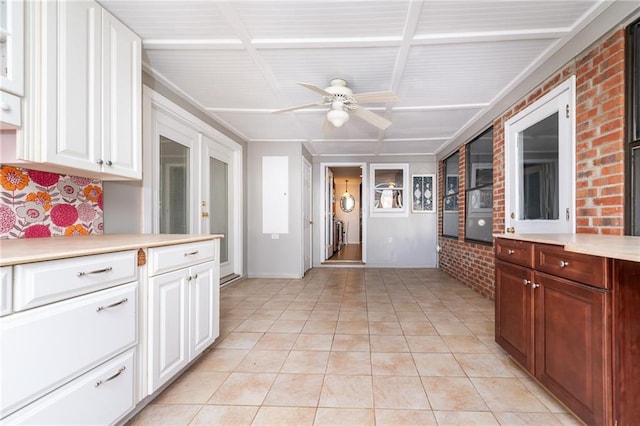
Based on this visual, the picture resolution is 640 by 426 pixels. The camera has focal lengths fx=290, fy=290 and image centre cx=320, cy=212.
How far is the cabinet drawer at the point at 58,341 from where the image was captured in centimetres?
92

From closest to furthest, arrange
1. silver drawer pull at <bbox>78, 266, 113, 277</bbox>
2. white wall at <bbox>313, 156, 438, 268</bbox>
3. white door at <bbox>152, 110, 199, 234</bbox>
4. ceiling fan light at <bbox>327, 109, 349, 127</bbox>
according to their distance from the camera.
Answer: silver drawer pull at <bbox>78, 266, 113, 277</bbox>
ceiling fan light at <bbox>327, 109, 349, 127</bbox>
white door at <bbox>152, 110, 199, 234</bbox>
white wall at <bbox>313, 156, 438, 268</bbox>

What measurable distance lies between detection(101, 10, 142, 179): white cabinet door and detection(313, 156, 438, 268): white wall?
420cm

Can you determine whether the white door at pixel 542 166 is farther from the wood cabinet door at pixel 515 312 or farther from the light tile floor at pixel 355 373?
the light tile floor at pixel 355 373

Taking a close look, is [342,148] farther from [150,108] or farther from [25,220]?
[25,220]

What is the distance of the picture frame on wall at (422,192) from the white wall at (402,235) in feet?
0.29

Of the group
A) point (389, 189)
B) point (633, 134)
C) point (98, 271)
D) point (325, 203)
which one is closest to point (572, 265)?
point (633, 134)

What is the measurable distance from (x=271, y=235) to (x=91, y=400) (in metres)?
3.77

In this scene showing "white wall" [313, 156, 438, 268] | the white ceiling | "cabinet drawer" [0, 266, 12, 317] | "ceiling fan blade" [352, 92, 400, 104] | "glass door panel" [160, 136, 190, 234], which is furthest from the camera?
"white wall" [313, 156, 438, 268]

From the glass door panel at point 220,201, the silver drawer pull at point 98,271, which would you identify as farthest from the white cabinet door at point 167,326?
the glass door panel at point 220,201

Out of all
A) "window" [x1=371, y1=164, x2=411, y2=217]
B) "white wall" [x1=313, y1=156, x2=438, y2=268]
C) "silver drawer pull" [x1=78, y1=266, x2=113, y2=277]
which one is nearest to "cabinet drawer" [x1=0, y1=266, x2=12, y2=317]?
"silver drawer pull" [x1=78, y1=266, x2=113, y2=277]

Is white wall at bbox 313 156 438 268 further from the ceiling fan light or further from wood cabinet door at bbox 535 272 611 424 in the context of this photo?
wood cabinet door at bbox 535 272 611 424

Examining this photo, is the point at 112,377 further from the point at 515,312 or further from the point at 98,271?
the point at 515,312

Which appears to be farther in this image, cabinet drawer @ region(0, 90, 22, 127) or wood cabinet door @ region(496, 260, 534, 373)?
wood cabinet door @ region(496, 260, 534, 373)

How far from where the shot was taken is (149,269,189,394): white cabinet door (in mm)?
1523
